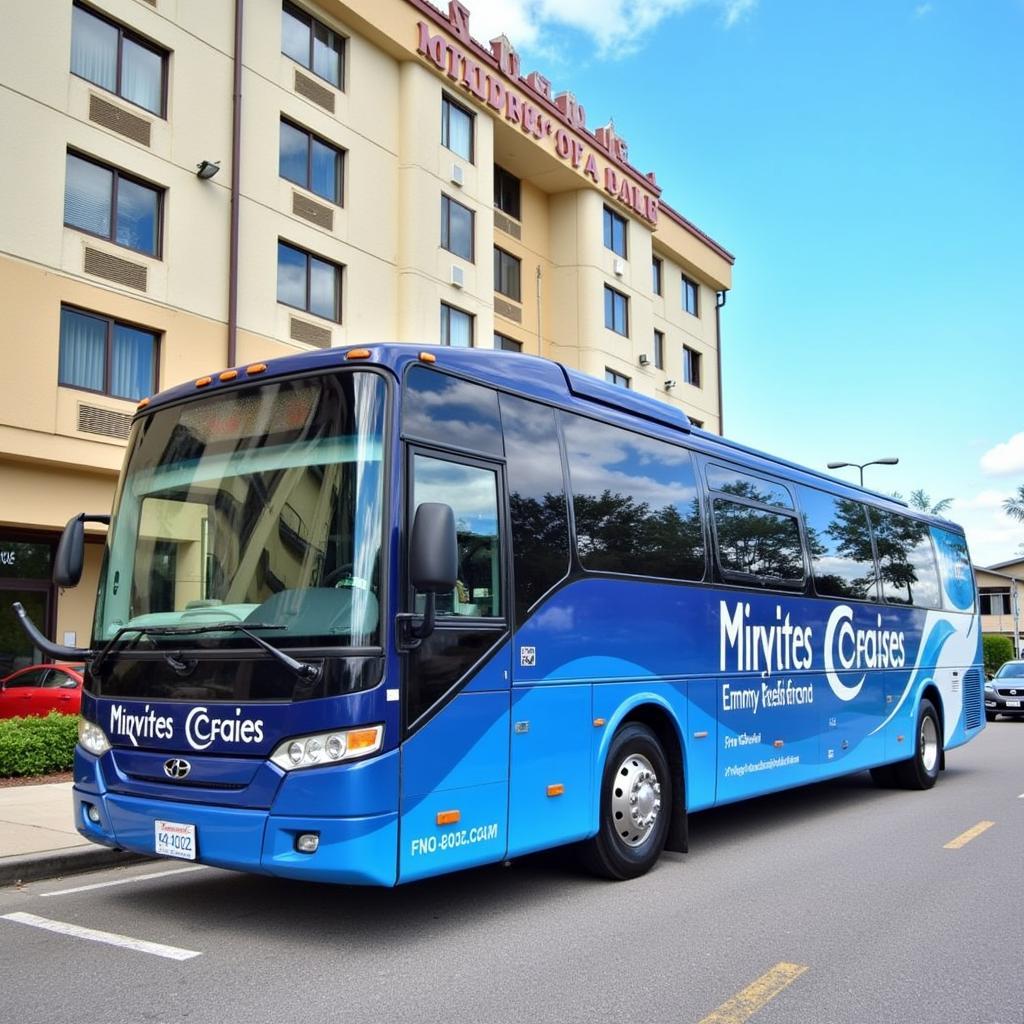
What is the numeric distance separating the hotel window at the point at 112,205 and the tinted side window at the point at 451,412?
48.1 feet

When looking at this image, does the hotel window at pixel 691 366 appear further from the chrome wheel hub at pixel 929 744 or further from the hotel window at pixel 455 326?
the chrome wheel hub at pixel 929 744

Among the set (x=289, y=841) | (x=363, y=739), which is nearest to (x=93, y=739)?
(x=289, y=841)

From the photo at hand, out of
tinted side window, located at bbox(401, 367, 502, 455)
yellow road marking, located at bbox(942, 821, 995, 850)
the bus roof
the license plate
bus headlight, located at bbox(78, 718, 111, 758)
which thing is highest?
the bus roof

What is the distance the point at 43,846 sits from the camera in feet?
26.8

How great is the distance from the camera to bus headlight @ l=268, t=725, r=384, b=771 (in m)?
5.38

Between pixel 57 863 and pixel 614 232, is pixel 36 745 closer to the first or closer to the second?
pixel 57 863

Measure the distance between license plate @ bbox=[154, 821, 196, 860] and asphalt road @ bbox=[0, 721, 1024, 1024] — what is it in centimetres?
50

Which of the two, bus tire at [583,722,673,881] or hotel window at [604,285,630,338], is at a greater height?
hotel window at [604,285,630,338]

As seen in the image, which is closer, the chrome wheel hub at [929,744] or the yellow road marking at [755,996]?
the yellow road marking at [755,996]

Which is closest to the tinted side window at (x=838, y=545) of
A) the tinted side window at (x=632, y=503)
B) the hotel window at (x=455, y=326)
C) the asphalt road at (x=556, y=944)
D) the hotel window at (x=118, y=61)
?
the tinted side window at (x=632, y=503)

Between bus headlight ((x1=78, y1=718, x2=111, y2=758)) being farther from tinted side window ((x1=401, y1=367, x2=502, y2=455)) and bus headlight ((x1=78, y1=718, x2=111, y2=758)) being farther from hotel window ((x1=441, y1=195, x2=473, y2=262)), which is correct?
hotel window ((x1=441, y1=195, x2=473, y2=262))

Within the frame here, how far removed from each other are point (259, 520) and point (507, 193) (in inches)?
1097

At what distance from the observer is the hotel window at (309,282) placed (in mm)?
22469

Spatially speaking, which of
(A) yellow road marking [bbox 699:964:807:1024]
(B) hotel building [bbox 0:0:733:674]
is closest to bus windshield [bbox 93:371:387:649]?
(A) yellow road marking [bbox 699:964:807:1024]
